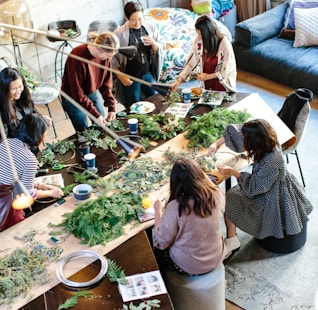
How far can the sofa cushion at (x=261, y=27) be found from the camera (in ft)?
20.4

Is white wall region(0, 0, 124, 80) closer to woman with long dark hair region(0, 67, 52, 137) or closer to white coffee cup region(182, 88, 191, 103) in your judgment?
woman with long dark hair region(0, 67, 52, 137)

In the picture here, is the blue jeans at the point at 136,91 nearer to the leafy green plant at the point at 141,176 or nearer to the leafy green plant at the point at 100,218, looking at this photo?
the leafy green plant at the point at 141,176

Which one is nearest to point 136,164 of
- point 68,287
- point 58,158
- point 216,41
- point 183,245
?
point 58,158

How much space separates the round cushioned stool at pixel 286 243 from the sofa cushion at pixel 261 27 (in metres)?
3.10

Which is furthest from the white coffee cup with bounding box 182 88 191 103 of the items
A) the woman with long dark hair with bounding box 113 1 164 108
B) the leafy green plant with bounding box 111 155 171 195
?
the leafy green plant with bounding box 111 155 171 195

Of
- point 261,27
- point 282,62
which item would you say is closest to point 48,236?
point 282,62

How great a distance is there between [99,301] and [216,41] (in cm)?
254

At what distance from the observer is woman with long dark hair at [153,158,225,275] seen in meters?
2.79

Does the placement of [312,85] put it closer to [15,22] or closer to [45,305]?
[15,22]

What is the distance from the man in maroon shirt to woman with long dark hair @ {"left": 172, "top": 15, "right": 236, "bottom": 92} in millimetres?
596

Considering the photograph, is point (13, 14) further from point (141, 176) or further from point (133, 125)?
point (141, 176)

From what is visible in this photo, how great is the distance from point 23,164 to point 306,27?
406 cm

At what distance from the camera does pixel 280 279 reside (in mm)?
3666

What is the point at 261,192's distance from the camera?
3479mm
